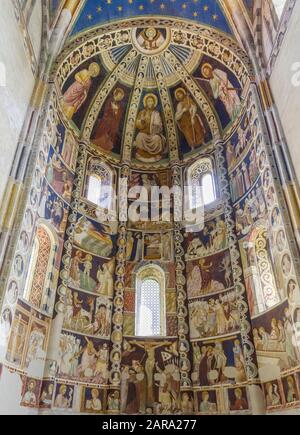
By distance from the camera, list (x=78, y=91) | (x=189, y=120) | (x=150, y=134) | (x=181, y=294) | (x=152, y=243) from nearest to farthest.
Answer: (x=181, y=294), (x=152, y=243), (x=78, y=91), (x=189, y=120), (x=150, y=134)

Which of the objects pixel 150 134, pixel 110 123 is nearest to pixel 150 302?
pixel 150 134

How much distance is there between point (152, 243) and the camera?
14.6 metres

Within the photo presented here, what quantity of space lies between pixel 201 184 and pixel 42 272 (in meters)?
7.50

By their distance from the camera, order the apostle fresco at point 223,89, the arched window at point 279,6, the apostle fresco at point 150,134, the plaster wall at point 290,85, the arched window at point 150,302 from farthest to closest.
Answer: the apostle fresco at point 150,134 < the apostle fresco at point 223,89 < the arched window at point 150,302 < the arched window at point 279,6 < the plaster wall at point 290,85

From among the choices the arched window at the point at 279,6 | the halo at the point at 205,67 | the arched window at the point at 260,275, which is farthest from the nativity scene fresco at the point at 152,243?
the arched window at the point at 279,6

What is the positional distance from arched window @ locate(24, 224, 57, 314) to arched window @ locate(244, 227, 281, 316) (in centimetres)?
616

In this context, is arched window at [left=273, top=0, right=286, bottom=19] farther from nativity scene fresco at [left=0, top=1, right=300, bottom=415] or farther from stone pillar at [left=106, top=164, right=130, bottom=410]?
stone pillar at [left=106, top=164, right=130, bottom=410]

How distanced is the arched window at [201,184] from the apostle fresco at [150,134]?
1.96m

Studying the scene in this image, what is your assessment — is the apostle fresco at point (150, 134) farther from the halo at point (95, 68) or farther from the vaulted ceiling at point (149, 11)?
the vaulted ceiling at point (149, 11)

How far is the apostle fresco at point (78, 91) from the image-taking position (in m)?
14.9

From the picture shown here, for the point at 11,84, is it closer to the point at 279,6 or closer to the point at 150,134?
the point at 150,134

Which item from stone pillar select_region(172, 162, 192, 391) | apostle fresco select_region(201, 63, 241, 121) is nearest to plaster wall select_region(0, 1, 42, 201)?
stone pillar select_region(172, 162, 192, 391)

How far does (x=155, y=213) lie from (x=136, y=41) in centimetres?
737
